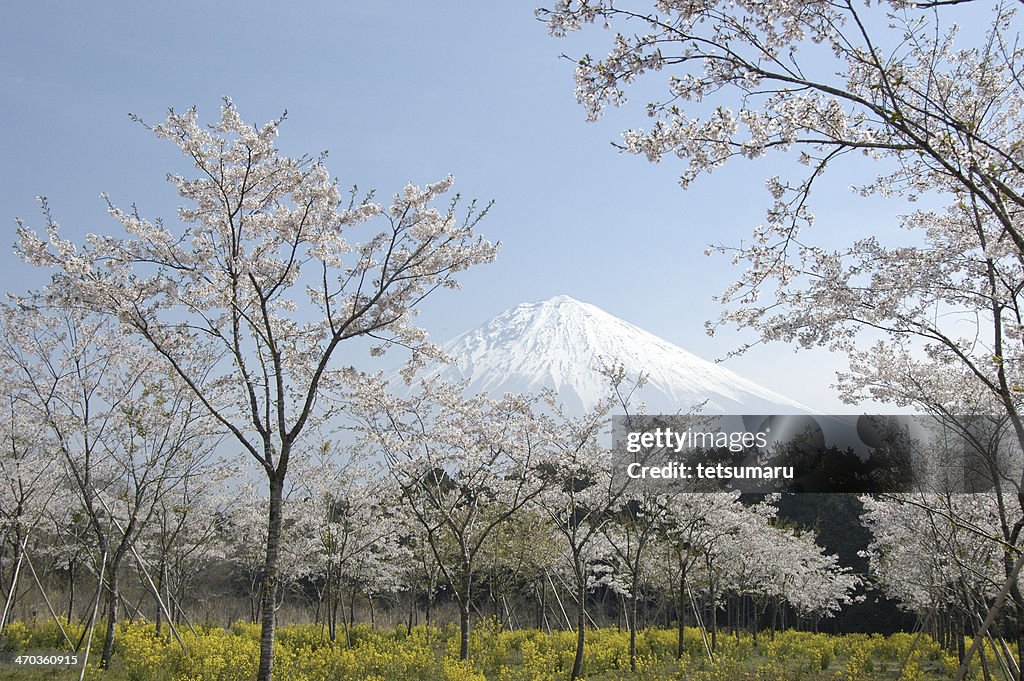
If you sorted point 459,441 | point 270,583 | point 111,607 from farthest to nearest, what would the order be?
point 459,441, point 111,607, point 270,583

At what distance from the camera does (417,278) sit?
8336 millimetres

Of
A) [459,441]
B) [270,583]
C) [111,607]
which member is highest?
[459,441]

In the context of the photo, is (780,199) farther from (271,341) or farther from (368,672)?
(368,672)

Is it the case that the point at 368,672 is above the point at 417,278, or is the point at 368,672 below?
below

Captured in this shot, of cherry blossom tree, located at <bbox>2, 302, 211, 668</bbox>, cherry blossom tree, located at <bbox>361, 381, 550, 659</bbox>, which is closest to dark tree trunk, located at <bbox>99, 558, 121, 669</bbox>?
cherry blossom tree, located at <bbox>2, 302, 211, 668</bbox>

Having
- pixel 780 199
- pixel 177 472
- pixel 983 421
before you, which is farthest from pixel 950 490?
pixel 177 472

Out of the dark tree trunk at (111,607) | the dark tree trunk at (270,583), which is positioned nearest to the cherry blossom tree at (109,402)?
the dark tree trunk at (111,607)

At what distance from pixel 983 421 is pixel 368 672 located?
10.2 metres

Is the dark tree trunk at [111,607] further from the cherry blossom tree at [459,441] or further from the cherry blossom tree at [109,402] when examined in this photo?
the cherry blossom tree at [459,441]

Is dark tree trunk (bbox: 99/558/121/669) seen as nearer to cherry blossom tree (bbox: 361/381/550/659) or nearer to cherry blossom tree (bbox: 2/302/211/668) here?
cherry blossom tree (bbox: 2/302/211/668)

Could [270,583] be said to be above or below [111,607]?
above

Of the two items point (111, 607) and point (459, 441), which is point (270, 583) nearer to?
point (111, 607)

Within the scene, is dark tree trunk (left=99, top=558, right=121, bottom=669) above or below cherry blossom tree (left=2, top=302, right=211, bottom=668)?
below

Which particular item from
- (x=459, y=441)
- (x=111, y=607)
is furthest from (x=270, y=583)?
(x=459, y=441)
